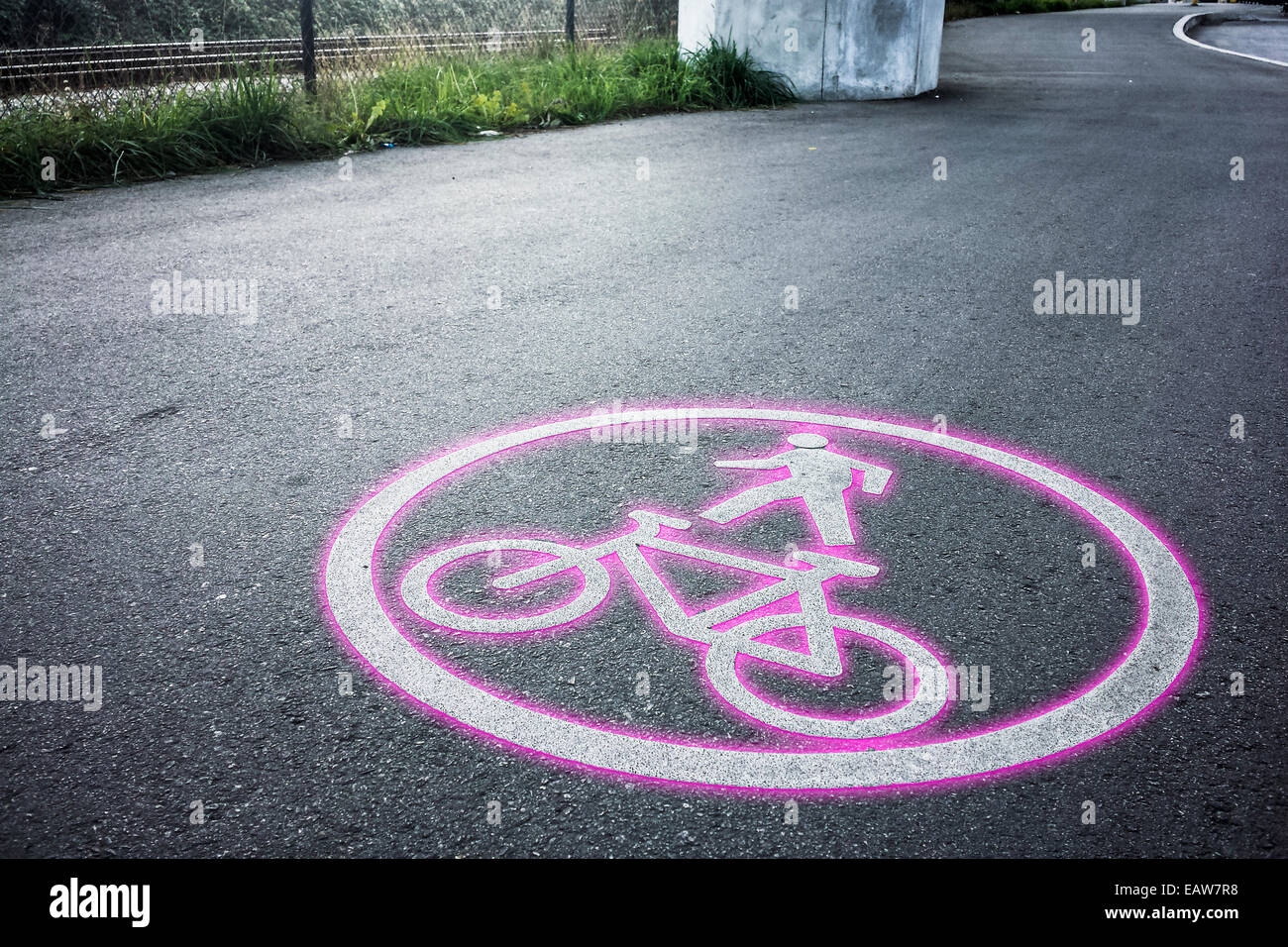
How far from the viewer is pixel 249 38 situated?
13.6m

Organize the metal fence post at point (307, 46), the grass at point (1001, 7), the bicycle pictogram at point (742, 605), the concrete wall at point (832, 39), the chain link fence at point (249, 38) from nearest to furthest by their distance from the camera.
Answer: the bicycle pictogram at point (742, 605), the chain link fence at point (249, 38), the metal fence post at point (307, 46), the concrete wall at point (832, 39), the grass at point (1001, 7)

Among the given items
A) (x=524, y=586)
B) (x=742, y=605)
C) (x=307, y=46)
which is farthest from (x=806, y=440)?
(x=307, y=46)

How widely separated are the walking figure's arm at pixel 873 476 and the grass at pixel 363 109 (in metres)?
6.96

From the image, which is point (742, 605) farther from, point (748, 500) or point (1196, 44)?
point (1196, 44)

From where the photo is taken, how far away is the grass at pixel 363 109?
859 cm

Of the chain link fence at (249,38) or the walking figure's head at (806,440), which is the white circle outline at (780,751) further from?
the chain link fence at (249,38)

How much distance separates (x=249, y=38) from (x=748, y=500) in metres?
12.5

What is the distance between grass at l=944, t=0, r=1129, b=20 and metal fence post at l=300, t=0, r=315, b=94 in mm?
22920

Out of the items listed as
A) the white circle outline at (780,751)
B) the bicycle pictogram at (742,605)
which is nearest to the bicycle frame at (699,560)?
the bicycle pictogram at (742,605)

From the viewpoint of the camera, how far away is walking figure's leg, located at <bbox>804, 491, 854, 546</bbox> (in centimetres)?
350

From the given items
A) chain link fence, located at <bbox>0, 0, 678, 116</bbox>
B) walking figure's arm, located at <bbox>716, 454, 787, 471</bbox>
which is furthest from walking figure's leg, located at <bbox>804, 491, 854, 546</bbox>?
chain link fence, located at <bbox>0, 0, 678, 116</bbox>

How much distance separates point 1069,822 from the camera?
2303 millimetres
